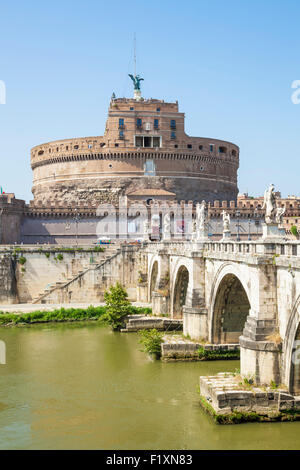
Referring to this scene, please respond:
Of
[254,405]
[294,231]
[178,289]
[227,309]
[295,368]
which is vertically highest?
[294,231]

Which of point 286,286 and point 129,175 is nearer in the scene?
point 286,286

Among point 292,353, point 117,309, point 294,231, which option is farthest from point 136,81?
point 292,353

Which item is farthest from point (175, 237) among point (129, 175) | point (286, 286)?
point (286, 286)

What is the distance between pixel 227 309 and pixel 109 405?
7.18 m

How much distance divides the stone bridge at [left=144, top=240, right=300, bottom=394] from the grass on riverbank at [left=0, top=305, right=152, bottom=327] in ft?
25.6

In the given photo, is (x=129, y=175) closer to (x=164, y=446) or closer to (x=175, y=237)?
(x=175, y=237)

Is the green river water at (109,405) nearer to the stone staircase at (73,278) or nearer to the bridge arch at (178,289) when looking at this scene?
the bridge arch at (178,289)

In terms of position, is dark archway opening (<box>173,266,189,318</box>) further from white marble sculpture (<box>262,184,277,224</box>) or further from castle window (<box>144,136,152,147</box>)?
castle window (<box>144,136,152,147</box>)

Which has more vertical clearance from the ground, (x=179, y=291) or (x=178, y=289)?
(x=178, y=289)

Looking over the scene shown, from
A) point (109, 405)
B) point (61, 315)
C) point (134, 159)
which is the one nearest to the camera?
point (109, 405)

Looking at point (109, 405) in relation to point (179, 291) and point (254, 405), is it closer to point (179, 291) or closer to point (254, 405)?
point (254, 405)

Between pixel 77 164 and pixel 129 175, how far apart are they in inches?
263

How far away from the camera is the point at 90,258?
42.0 meters

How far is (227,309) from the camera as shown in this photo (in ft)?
72.4
